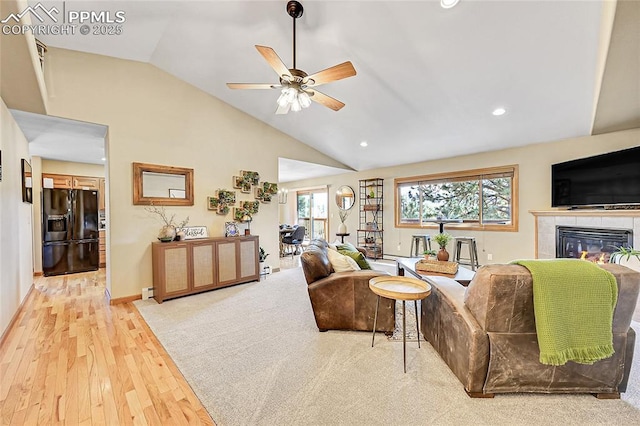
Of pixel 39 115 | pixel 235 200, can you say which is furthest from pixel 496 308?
pixel 39 115

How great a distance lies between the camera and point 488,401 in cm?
165

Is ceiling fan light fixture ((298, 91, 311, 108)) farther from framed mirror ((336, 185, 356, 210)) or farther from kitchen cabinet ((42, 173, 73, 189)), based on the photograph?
kitchen cabinet ((42, 173, 73, 189))

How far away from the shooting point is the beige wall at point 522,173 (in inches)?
161

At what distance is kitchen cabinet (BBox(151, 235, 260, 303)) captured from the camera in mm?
3590

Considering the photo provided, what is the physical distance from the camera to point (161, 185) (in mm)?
3914

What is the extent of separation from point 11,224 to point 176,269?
1.69 m

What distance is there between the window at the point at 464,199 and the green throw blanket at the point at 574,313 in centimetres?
390

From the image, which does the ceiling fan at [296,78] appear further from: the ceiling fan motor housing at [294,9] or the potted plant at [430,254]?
the potted plant at [430,254]

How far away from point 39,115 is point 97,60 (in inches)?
37.2

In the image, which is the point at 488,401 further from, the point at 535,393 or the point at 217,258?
the point at 217,258

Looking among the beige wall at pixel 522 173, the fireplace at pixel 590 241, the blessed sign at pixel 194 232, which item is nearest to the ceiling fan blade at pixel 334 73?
the blessed sign at pixel 194 232

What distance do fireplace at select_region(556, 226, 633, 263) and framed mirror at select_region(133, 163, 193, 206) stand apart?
573 cm

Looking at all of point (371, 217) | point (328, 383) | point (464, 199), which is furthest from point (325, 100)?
point (371, 217)

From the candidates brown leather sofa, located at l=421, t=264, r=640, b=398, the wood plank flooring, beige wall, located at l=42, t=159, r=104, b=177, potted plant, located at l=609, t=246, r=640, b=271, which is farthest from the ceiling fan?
beige wall, located at l=42, t=159, r=104, b=177
